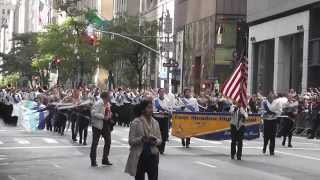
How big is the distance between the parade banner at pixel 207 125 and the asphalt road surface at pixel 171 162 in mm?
492

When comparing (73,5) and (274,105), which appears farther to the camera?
(73,5)

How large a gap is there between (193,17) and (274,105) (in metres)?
51.5

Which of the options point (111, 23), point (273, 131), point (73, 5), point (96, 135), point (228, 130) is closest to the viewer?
point (96, 135)

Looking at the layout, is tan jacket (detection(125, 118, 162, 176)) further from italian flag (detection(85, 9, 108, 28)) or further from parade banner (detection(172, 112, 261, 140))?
italian flag (detection(85, 9, 108, 28))

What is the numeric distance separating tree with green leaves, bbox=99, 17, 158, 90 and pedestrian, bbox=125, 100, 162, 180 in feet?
206

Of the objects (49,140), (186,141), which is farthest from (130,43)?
(186,141)

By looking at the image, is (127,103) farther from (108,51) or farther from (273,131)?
(108,51)

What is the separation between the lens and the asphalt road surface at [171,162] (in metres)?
16.7

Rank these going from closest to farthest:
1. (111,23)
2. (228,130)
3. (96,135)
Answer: (96,135) → (228,130) → (111,23)

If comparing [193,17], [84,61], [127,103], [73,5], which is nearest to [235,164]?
[127,103]

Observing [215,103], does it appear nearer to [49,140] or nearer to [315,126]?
[315,126]

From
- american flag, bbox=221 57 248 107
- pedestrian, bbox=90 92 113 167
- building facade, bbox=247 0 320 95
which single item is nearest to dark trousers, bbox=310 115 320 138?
american flag, bbox=221 57 248 107

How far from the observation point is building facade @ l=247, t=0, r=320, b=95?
162 feet

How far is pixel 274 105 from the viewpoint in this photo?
2325cm
